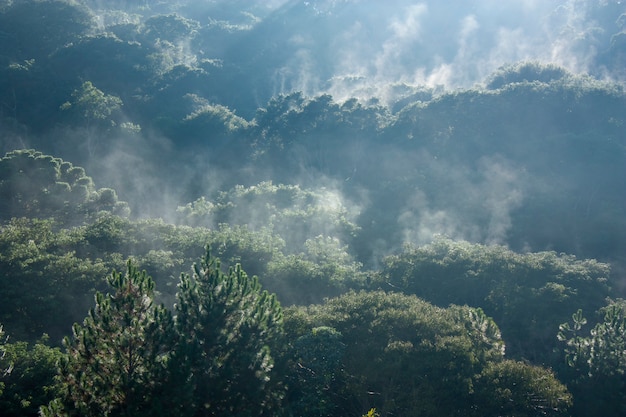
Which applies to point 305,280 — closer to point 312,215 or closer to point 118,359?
point 312,215

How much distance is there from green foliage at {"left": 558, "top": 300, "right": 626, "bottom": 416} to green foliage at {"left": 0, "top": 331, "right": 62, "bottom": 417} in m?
17.4

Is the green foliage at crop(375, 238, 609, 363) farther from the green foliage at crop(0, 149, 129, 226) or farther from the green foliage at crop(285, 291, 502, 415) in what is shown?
the green foliage at crop(0, 149, 129, 226)

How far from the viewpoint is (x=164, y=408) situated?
13141mm

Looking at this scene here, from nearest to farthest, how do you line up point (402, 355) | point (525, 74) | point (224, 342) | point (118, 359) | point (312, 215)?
1. point (118, 359)
2. point (224, 342)
3. point (402, 355)
4. point (312, 215)
5. point (525, 74)

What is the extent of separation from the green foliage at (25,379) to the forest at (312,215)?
0.24 ft

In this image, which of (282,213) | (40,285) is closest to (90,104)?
(282,213)

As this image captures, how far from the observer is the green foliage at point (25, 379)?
1412 cm

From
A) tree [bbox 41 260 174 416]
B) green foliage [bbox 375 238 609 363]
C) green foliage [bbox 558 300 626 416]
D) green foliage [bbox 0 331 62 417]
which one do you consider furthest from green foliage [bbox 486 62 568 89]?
green foliage [bbox 0 331 62 417]

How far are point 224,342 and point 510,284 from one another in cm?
1661

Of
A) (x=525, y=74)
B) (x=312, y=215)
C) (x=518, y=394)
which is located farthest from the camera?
(x=525, y=74)

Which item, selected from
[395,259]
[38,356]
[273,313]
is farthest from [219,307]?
[395,259]

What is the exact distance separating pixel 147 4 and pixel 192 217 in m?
77.6

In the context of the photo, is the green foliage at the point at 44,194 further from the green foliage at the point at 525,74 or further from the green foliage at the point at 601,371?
the green foliage at the point at 525,74

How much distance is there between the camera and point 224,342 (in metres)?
15.2
